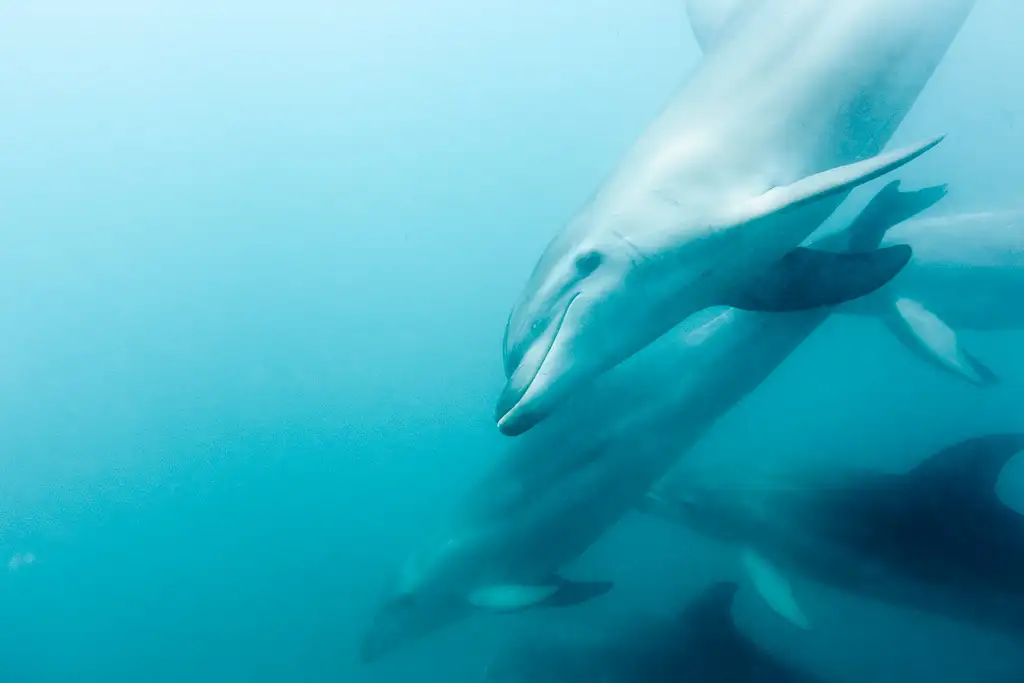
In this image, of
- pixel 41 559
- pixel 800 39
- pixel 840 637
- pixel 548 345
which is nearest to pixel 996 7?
pixel 840 637

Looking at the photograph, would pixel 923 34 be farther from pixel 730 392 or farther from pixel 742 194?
pixel 730 392

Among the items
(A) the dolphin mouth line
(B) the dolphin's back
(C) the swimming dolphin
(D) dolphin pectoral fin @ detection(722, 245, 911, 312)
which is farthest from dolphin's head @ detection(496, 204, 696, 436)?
(C) the swimming dolphin

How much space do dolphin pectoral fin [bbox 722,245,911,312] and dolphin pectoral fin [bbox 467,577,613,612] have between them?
141 inches

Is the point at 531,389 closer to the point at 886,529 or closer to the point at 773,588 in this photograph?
the point at 886,529

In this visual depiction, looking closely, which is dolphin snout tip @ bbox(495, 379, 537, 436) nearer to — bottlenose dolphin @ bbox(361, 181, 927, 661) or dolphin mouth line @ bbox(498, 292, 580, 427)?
dolphin mouth line @ bbox(498, 292, 580, 427)

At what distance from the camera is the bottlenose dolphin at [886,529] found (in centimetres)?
599

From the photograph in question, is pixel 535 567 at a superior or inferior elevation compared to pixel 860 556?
superior

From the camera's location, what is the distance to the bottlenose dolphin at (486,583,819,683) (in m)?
6.68

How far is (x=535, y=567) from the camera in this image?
24.3 feet

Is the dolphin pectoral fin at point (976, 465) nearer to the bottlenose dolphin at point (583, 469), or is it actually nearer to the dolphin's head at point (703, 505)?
the bottlenose dolphin at point (583, 469)

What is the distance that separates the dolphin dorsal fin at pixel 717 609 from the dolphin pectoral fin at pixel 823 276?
3.56m

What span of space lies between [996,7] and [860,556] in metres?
19.3

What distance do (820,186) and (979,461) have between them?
375cm

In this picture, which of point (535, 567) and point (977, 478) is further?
point (535, 567)
